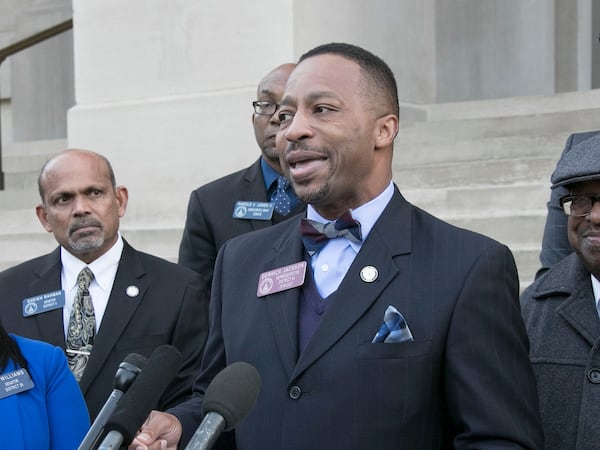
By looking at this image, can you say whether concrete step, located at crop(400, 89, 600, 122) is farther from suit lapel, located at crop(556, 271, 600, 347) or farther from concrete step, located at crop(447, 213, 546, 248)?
suit lapel, located at crop(556, 271, 600, 347)

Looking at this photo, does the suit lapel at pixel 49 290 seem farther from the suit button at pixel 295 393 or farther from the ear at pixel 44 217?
the suit button at pixel 295 393

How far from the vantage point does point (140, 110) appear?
772 centimetres

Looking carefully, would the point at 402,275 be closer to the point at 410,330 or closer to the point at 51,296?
the point at 410,330

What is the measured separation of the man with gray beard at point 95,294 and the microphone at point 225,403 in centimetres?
173

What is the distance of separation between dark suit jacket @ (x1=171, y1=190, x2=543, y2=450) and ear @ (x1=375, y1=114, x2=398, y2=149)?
0.22 m

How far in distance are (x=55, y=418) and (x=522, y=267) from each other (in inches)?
126

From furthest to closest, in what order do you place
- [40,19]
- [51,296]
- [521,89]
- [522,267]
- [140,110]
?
1. [40,19]
2. [521,89]
3. [140,110]
4. [522,267]
5. [51,296]

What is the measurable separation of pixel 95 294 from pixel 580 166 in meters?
2.00

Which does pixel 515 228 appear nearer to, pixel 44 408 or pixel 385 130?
pixel 385 130

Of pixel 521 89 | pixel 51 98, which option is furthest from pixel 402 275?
pixel 51 98

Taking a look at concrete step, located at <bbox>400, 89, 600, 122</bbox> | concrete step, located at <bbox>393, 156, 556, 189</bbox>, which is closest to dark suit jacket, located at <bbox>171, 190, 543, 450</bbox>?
concrete step, located at <bbox>393, 156, 556, 189</bbox>

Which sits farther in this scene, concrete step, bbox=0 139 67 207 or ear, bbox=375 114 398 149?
concrete step, bbox=0 139 67 207

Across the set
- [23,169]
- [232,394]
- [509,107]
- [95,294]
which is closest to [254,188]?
[95,294]

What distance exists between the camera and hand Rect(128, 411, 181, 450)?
2.50 meters
